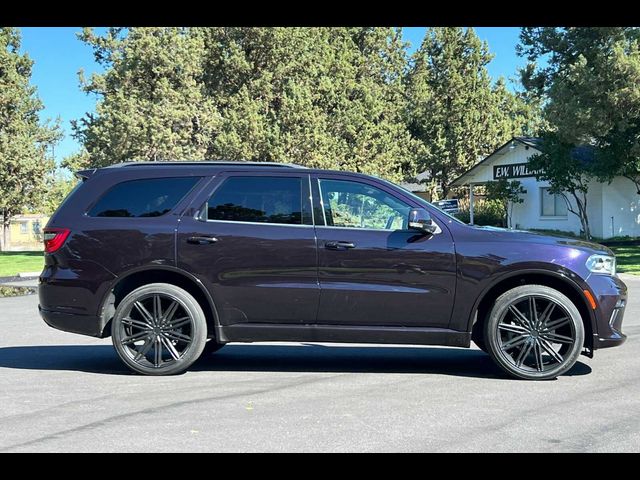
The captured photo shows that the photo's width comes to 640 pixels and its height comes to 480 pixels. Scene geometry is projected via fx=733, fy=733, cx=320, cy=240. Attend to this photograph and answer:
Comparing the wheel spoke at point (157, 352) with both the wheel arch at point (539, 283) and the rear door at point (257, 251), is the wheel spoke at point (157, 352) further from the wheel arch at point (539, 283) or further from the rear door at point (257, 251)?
the wheel arch at point (539, 283)

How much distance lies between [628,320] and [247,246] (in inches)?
245

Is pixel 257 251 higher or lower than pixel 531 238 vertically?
lower

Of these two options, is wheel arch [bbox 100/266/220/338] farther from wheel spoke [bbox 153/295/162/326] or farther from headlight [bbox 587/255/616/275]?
headlight [bbox 587/255/616/275]

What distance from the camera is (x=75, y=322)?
6988 mm

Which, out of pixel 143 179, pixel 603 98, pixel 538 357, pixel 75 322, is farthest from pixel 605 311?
pixel 603 98

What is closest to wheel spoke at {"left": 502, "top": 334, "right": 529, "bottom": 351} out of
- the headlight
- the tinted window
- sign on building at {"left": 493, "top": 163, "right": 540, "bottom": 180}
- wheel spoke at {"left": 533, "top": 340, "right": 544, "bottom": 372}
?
wheel spoke at {"left": 533, "top": 340, "right": 544, "bottom": 372}

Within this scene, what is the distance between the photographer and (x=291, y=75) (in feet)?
106

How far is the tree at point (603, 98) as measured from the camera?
2136cm

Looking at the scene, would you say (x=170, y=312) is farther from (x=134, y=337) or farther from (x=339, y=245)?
(x=339, y=245)

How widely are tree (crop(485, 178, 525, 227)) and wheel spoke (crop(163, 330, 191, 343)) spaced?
2843cm

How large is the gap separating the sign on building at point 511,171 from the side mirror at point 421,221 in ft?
90.8

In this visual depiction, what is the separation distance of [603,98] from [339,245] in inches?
700

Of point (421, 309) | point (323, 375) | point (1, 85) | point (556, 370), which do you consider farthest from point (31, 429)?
point (1, 85)

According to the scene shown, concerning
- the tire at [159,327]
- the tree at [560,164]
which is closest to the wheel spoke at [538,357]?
the tire at [159,327]
